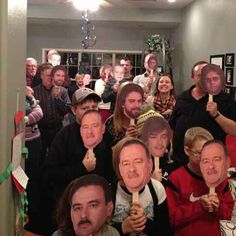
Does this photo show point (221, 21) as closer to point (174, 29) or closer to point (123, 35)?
point (174, 29)

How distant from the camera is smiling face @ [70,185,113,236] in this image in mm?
987

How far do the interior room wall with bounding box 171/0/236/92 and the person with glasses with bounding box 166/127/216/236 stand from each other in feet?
11.1

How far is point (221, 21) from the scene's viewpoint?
17.2 feet

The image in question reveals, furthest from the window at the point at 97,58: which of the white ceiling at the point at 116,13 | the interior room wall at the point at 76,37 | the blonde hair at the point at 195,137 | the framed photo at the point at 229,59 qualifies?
the blonde hair at the point at 195,137

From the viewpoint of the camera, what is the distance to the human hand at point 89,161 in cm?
148

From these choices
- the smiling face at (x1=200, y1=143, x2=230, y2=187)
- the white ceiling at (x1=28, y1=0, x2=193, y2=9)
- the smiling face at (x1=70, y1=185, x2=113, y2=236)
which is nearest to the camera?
the smiling face at (x1=70, y1=185, x2=113, y2=236)

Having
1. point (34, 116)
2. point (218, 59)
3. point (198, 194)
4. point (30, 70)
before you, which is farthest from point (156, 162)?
point (218, 59)

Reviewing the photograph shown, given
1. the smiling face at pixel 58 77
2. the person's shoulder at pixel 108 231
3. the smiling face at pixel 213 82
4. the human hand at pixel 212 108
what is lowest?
the person's shoulder at pixel 108 231

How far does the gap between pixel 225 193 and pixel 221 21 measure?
4.18m

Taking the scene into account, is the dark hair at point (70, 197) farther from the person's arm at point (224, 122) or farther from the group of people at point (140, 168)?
the person's arm at point (224, 122)

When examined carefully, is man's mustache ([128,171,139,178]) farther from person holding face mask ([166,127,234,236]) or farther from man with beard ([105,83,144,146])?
man with beard ([105,83,144,146])

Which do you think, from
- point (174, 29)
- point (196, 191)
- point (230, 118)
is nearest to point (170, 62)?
point (174, 29)

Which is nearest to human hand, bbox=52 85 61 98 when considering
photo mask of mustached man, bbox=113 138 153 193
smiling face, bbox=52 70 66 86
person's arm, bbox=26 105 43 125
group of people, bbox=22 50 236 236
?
smiling face, bbox=52 70 66 86

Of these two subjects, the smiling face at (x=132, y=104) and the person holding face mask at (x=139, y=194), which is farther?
the smiling face at (x=132, y=104)
